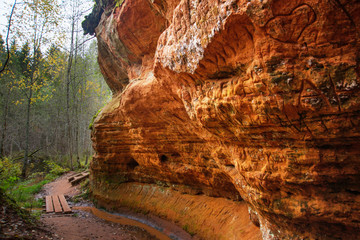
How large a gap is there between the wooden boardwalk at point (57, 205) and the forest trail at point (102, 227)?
43 cm

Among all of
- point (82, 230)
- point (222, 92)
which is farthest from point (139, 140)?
point (222, 92)

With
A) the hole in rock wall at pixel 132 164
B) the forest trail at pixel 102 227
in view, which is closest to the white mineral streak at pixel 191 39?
the forest trail at pixel 102 227

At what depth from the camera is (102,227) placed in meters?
8.17

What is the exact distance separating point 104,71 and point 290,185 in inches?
471

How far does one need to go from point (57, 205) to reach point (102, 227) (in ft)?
11.5

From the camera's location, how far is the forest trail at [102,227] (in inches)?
274

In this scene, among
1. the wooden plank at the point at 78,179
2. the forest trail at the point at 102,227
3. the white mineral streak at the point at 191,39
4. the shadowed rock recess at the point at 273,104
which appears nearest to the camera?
the shadowed rock recess at the point at 273,104

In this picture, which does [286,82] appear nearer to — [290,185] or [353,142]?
[353,142]

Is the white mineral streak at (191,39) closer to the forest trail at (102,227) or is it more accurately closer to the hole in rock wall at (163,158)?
the hole in rock wall at (163,158)

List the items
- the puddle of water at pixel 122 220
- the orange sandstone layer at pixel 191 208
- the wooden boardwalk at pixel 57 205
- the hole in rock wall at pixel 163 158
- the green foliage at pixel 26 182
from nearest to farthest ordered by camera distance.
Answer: the orange sandstone layer at pixel 191 208 → the puddle of water at pixel 122 220 → the hole in rock wall at pixel 163 158 → the green foliage at pixel 26 182 → the wooden boardwalk at pixel 57 205

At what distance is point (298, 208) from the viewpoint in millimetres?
3625

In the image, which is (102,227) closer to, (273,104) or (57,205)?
(57,205)

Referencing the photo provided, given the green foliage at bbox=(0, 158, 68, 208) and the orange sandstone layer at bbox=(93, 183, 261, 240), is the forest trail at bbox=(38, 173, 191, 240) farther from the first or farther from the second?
the green foliage at bbox=(0, 158, 68, 208)

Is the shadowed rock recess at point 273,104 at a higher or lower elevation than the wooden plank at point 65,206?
higher
